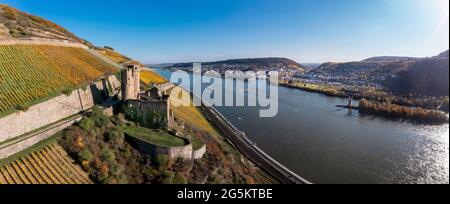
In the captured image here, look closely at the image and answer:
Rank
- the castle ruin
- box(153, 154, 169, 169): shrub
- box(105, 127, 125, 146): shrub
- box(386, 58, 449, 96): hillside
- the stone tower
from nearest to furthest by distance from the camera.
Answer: box(153, 154, 169, 169): shrub
box(105, 127, 125, 146): shrub
the castle ruin
the stone tower
box(386, 58, 449, 96): hillside

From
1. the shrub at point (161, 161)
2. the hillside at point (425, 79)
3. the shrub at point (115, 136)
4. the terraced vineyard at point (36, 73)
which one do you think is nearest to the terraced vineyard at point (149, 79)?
the terraced vineyard at point (36, 73)

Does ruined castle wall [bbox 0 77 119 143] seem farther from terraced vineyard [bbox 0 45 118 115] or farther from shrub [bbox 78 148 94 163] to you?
shrub [bbox 78 148 94 163]

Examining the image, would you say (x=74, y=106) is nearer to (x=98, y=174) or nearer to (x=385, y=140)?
(x=98, y=174)

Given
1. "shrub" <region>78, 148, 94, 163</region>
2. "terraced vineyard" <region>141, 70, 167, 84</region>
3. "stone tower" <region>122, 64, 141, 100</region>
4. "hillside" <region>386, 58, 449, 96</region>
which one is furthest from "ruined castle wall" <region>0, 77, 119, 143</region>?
"hillside" <region>386, 58, 449, 96</region>

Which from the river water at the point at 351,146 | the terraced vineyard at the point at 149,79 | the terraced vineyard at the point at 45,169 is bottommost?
the river water at the point at 351,146

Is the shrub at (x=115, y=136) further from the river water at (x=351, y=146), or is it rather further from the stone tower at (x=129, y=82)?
the river water at (x=351, y=146)

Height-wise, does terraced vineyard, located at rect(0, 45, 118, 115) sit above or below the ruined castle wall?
above

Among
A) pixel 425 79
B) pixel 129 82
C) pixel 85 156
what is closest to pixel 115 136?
pixel 85 156
